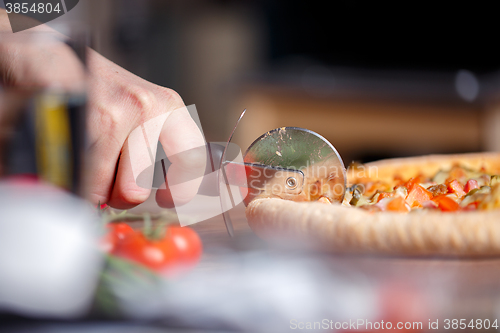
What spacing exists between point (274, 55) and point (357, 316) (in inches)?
176

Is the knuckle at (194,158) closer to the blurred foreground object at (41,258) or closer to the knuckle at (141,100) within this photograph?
the knuckle at (141,100)

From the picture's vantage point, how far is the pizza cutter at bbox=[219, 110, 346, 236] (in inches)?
32.9

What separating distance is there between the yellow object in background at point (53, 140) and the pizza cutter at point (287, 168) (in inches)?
13.6

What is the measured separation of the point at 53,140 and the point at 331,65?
394 centimetres

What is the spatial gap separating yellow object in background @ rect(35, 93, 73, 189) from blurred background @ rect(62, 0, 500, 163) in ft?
8.94

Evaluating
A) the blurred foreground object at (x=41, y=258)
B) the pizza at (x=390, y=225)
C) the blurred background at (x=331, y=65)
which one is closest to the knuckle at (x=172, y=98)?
the pizza at (x=390, y=225)

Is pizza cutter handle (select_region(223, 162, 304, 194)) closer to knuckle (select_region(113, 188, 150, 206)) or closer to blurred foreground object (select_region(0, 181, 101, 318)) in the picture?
knuckle (select_region(113, 188, 150, 206))

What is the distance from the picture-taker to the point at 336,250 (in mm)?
620

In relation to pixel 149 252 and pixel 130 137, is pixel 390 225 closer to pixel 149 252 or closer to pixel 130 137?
pixel 149 252

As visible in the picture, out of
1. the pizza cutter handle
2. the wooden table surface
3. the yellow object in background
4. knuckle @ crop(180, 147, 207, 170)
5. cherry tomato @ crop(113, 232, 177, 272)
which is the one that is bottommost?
the wooden table surface

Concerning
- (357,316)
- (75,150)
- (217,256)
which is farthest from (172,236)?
(357,316)

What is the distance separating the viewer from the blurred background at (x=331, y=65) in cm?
348

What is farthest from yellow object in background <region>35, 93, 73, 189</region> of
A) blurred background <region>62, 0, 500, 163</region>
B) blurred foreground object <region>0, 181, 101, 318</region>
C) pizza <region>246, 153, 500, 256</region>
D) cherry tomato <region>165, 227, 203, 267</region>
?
blurred background <region>62, 0, 500, 163</region>

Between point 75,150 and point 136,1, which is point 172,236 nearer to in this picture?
point 75,150
